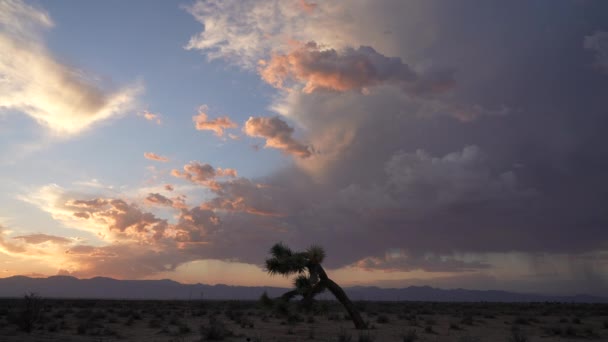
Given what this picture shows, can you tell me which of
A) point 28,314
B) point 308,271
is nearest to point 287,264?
point 308,271

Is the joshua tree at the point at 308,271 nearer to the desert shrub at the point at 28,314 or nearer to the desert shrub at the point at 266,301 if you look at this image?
the desert shrub at the point at 266,301

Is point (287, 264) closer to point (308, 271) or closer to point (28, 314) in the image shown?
point (308, 271)

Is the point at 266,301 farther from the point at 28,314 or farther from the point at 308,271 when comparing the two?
the point at 28,314

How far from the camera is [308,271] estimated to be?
25703mm

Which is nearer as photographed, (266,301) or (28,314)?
(28,314)

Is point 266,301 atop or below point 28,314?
atop

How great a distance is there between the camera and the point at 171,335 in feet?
81.0

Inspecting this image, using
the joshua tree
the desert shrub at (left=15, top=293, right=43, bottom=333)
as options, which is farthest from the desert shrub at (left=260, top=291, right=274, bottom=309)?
the desert shrub at (left=15, top=293, right=43, bottom=333)

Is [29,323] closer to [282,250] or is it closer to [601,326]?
[282,250]

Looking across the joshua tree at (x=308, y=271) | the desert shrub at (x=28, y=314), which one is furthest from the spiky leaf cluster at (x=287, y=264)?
the desert shrub at (x=28, y=314)

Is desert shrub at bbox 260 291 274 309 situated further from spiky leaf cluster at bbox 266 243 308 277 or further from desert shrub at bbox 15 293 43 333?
desert shrub at bbox 15 293 43 333

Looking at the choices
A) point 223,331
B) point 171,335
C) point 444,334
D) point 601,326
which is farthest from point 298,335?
point 601,326

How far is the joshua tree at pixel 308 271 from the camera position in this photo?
2495 centimetres

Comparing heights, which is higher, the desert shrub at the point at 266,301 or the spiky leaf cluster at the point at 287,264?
the spiky leaf cluster at the point at 287,264
